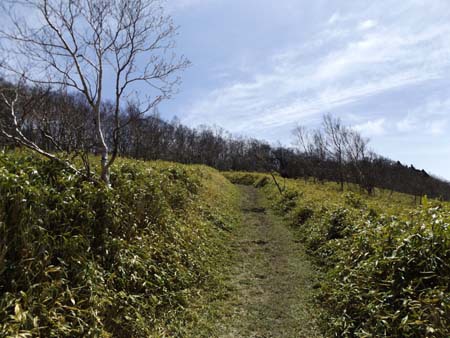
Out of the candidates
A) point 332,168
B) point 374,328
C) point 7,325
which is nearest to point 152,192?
point 7,325

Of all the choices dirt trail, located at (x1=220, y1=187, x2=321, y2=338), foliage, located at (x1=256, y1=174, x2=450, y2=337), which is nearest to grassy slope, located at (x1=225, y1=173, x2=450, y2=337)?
foliage, located at (x1=256, y1=174, x2=450, y2=337)

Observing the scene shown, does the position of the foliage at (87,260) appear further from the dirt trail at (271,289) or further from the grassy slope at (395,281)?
the grassy slope at (395,281)

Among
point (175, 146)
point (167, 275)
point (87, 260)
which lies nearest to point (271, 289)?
point (167, 275)

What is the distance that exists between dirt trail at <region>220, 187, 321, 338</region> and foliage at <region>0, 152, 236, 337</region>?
728mm

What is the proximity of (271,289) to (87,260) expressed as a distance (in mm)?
3441

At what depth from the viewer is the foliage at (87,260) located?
3.14 metres

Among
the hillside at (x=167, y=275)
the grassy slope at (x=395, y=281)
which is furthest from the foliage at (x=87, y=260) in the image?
the grassy slope at (x=395, y=281)

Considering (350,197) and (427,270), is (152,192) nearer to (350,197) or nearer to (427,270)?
(427,270)

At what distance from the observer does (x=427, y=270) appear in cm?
378

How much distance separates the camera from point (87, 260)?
3.98 m

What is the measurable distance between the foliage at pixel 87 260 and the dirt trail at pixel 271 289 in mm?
728

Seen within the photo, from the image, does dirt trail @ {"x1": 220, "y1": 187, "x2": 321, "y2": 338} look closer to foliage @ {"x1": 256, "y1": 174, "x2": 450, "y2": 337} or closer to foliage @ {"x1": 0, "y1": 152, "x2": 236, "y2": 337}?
foliage @ {"x1": 256, "y1": 174, "x2": 450, "y2": 337}

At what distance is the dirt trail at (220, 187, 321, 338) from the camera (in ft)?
13.5

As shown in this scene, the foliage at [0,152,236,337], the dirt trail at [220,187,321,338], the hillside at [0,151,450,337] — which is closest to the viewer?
the foliage at [0,152,236,337]
